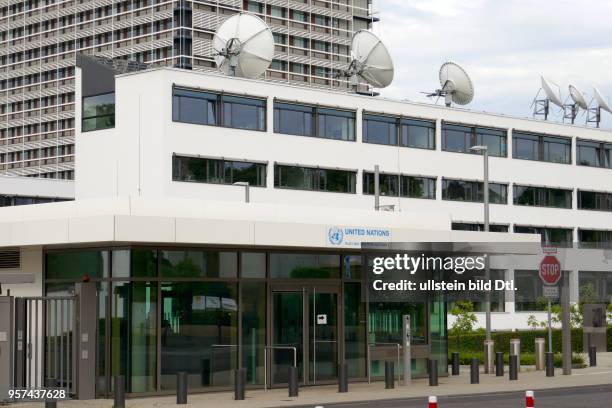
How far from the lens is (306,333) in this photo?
32.1m

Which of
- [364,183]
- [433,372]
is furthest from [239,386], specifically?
[364,183]

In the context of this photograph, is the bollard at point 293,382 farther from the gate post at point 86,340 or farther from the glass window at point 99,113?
the glass window at point 99,113

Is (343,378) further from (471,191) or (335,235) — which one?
(471,191)

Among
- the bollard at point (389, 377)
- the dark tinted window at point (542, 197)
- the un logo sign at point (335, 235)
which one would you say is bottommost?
the bollard at point (389, 377)

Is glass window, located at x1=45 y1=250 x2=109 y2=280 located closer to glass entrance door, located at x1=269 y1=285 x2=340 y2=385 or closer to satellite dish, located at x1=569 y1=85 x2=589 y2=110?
glass entrance door, located at x1=269 y1=285 x2=340 y2=385

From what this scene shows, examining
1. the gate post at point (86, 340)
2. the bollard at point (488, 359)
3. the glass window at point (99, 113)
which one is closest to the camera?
the gate post at point (86, 340)

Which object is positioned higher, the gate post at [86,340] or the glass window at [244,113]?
the glass window at [244,113]

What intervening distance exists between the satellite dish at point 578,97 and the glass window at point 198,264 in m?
57.2

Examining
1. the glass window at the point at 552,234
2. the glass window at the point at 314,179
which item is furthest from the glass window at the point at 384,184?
the glass window at the point at 552,234

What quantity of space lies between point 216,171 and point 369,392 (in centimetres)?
3368

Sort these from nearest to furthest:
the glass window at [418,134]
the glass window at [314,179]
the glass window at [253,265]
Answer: the glass window at [253,265], the glass window at [314,179], the glass window at [418,134]

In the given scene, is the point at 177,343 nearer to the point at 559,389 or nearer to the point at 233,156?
the point at 559,389

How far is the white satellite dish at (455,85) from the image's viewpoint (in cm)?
7681

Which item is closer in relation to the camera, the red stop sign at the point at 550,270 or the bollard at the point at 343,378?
the bollard at the point at 343,378
